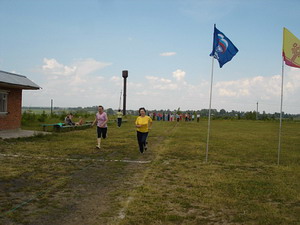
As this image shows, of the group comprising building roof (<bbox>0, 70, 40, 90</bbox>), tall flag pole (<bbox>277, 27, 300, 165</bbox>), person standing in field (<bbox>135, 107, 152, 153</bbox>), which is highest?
tall flag pole (<bbox>277, 27, 300, 165</bbox>)

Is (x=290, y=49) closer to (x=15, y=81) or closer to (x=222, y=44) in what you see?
(x=222, y=44)

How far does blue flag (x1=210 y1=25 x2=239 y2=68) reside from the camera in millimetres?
9328

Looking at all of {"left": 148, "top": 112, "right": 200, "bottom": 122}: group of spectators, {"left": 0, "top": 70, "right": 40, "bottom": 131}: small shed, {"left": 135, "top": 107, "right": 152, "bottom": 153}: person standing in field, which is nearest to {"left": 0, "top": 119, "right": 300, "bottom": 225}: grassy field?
{"left": 135, "top": 107, "right": 152, "bottom": 153}: person standing in field

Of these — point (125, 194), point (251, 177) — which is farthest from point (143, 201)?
point (251, 177)

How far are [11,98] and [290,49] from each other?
14584 mm

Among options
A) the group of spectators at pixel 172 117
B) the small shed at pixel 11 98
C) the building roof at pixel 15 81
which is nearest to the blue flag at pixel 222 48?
the building roof at pixel 15 81

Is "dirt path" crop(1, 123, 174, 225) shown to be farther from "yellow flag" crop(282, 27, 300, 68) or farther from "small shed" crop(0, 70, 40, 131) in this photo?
"small shed" crop(0, 70, 40, 131)

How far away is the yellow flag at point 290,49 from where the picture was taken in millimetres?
9094

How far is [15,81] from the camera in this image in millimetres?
15891

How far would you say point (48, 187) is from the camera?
19.2ft

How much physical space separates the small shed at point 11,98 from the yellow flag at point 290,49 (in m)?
12.7

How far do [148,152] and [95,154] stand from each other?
2.04m

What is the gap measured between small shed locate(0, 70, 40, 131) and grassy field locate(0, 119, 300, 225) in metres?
6.74

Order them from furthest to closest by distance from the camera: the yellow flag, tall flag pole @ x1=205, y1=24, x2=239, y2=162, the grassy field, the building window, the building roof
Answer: the building window, the building roof, tall flag pole @ x1=205, y1=24, x2=239, y2=162, the yellow flag, the grassy field
